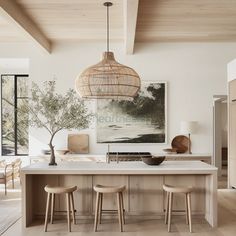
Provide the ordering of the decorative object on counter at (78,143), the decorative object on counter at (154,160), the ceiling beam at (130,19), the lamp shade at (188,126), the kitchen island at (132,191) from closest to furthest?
the ceiling beam at (130,19), the decorative object on counter at (154,160), the kitchen island at (132,191), the lamp shade at (188,126), the decorative object on counter at (78,143)

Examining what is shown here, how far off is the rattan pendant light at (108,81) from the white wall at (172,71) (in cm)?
359

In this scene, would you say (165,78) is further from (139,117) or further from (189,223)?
(189,223)

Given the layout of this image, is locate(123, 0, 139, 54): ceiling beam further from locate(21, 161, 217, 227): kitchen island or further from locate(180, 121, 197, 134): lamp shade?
locate(21, 161, 217, 227): kitchen island

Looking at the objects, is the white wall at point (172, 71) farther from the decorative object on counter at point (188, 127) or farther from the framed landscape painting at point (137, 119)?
the decorative object on counter at point (188, 127)

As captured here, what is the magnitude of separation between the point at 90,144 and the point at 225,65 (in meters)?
3.75

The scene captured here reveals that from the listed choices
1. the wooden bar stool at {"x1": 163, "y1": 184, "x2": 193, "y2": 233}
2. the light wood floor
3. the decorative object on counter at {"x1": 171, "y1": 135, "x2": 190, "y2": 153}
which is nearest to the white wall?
the decorative object on counter at {"x1": 171, "y1": 135, "x2": 190, "y2": 153}

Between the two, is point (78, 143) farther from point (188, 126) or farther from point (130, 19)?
point (130, 19)

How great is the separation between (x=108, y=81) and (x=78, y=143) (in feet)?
12.9

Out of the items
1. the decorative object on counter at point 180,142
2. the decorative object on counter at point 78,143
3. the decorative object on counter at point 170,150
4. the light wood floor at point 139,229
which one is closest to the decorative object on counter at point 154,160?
the light wood floor at point 139,229

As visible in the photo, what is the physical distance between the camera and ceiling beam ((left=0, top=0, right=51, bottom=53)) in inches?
207

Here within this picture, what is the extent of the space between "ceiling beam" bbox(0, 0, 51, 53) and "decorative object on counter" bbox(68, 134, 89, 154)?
7.05 ft

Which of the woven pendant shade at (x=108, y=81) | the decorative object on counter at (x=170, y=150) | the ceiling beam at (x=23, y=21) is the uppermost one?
the ceiling beam at (x=23, y=21)

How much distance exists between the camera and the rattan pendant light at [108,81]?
15.0 ft

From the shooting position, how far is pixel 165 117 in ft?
27.2
